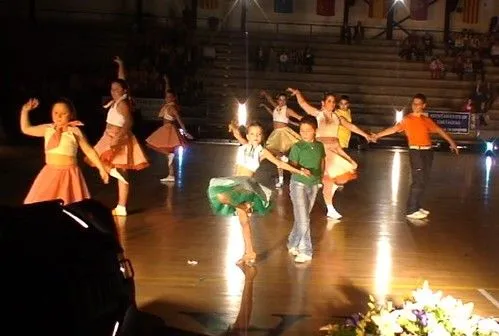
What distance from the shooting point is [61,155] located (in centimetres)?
818

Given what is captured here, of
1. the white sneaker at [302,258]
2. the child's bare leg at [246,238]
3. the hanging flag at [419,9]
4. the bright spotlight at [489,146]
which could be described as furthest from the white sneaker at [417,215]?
the hanging flag at [419,9]


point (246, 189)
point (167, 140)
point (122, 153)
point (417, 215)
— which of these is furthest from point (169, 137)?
point (246, 189)

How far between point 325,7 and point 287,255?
28135mm

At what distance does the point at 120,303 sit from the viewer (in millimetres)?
3625

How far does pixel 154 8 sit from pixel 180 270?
93.6ft

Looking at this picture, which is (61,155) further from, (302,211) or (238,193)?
(302,211)

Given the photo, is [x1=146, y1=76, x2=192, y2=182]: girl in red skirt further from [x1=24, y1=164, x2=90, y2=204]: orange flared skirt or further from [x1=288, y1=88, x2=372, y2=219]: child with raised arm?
[x1=24, y1=164, x2=90, y2=204]: orange flared skirt

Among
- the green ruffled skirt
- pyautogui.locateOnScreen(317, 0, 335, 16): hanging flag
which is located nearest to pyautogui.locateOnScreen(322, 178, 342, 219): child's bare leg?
the green ruffled skirt

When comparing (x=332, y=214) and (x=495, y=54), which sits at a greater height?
(x=495, y=54)

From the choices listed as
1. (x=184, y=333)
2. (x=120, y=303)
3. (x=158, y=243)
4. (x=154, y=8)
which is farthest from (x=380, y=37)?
(x=120, y=303)

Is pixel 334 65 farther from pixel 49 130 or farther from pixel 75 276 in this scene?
pixel 75 276

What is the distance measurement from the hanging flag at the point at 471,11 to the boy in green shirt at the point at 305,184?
2861 cm

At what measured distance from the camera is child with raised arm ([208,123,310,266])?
8367mm

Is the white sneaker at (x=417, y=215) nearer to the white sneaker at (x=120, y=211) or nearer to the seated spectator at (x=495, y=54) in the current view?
the white sneaker at (x=120, y=211)
